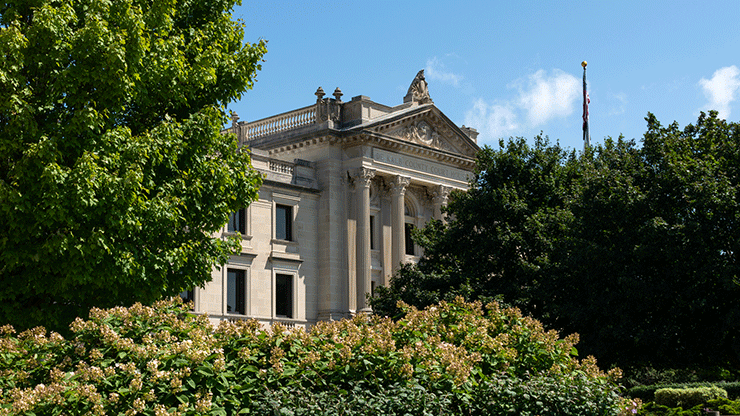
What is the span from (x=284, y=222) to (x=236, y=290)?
4.98 meters

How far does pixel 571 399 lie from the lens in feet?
34.2

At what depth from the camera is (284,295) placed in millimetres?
43312

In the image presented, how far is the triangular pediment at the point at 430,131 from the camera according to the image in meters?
47.1

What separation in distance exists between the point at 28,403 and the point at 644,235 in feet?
61.6

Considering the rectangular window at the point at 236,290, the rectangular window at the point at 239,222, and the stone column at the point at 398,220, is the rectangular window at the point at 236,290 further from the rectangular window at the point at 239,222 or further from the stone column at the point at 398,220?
the stone column at the point at 398,220

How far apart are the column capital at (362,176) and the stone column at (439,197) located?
20.6 feet

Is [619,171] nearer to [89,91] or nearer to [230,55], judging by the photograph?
[230,55]

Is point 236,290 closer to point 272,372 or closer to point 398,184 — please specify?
point 398,184

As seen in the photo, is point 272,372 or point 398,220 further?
point 398,220

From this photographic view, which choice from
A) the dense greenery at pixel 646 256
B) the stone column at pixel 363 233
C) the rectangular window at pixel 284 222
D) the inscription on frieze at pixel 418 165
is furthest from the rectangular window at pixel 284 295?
the dense greenery at pixel 646 256

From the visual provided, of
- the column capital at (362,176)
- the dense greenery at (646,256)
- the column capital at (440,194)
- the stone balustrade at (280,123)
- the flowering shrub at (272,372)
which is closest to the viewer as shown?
the flowering shrub at (272,372)

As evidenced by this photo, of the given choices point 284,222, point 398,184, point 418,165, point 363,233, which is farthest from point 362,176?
point 284,222

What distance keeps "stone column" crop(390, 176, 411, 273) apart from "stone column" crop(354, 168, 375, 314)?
7.53 ft

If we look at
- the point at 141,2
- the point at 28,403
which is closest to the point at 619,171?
the point at 141,2
